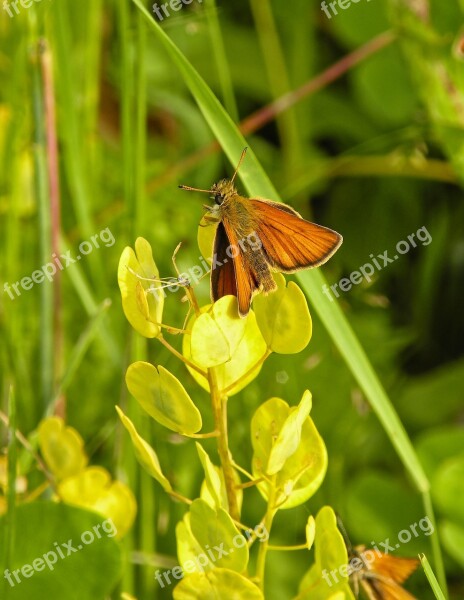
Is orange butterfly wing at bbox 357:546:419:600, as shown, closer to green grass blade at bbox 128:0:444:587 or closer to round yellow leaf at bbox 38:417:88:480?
green grass blade at bbox 128:0:444:587

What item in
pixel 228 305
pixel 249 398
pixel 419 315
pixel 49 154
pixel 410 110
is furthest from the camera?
pixel 410 110

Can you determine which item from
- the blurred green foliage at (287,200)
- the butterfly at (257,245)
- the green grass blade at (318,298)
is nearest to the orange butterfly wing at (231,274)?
the butterfly at (257,245)

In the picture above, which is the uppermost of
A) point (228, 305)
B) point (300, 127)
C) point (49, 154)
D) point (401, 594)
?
point (300, 127)

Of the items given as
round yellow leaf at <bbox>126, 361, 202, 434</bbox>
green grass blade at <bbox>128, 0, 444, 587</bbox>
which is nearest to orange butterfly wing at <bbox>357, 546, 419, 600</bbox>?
green grass blade at <bbox>128, 0, 444, 587</bbox>

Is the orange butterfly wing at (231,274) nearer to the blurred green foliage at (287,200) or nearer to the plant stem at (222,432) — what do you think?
the plant stem at (222,432)

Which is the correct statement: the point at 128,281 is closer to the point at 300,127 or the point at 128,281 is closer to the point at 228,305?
the point at 228,305

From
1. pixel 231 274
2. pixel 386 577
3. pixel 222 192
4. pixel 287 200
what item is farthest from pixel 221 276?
pixel 287 200

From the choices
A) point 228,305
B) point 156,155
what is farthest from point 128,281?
point 156,155
